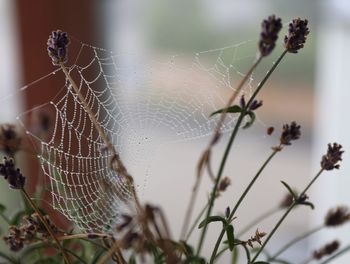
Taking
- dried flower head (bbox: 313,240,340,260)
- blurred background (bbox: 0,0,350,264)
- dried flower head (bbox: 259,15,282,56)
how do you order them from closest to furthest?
dried flower head (bbox: 259,15,282,56), dried flower head (bbox: 313,240,340,260), blurred background (bbox: 0,0,350,264)

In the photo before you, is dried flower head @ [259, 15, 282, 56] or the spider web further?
the spider web

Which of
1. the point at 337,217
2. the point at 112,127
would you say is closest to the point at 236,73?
the point at 112,127

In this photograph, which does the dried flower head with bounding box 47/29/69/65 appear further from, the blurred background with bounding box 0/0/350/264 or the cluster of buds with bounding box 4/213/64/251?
the blurred background with bounding box 0/0/350/264

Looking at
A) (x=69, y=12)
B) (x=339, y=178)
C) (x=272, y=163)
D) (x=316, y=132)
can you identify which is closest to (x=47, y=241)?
(x=339, y=178)

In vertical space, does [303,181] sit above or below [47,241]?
below

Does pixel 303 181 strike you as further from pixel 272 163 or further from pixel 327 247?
pixel 327 247

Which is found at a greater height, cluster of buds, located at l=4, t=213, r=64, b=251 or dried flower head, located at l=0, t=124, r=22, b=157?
dried flower head, located at l=0, t=124, r=22, b=157

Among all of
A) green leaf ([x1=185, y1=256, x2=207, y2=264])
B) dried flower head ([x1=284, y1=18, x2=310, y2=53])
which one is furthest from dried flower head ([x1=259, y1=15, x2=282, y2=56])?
green leaf ([x1=185, y1=256, x2=207, y2=264])
